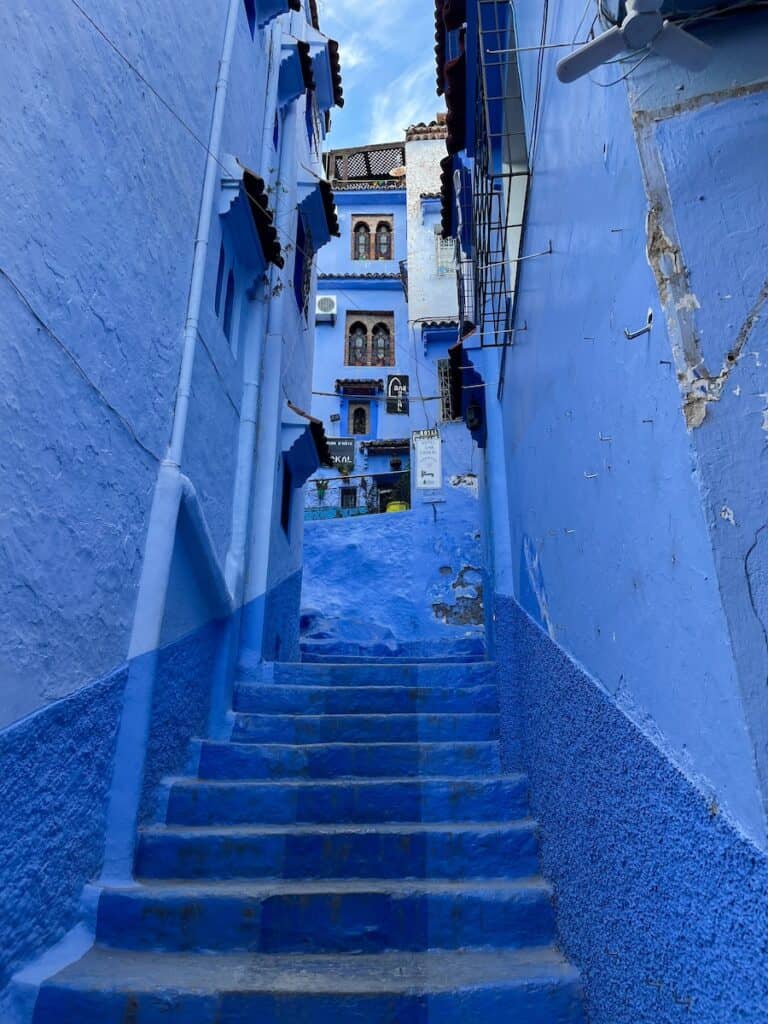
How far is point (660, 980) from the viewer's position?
5.37 feet

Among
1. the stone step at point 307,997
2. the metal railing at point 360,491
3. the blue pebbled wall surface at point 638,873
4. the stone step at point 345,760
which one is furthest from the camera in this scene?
the metal railing at point 360,491

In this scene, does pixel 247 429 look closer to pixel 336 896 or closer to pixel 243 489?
pixel 243 489

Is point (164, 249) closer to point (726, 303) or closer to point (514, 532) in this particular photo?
point (514, 532)

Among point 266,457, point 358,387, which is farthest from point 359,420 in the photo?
point 266,457

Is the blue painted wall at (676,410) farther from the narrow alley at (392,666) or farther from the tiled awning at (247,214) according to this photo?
the tiled awning at (247,214)

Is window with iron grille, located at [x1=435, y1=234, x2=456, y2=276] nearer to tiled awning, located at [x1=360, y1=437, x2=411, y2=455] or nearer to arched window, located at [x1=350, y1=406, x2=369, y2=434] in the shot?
tiled awning, located at [x1=360, y1=437, x2=411, y2=455]

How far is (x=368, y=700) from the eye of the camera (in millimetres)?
5035

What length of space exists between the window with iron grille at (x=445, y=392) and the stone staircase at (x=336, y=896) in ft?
36.5

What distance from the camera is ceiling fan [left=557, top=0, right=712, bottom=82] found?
4.93ft

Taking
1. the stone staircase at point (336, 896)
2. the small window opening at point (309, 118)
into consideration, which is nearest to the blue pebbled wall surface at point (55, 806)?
the stone staircase at point (336, 896)

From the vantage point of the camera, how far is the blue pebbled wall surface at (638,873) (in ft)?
4.07

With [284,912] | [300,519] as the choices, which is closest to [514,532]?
[284,912]

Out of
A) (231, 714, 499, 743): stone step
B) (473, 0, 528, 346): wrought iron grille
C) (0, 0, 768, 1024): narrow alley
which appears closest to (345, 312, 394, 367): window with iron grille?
(0, 0, 768, 1024): narrow alley

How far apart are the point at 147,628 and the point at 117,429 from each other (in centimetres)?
111
